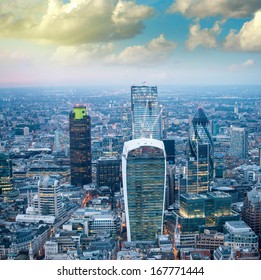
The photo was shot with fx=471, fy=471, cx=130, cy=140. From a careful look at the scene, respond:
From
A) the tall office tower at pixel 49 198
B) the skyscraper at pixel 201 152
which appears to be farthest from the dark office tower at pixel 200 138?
the tall office tower at pixel 49 198

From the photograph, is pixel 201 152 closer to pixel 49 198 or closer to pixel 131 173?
pixel 131 173

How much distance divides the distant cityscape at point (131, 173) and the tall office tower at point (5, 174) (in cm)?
2

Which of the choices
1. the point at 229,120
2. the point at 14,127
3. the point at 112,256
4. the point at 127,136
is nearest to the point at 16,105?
the point at 14,127

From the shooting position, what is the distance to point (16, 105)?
7023 mm

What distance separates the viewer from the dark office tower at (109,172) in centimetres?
927

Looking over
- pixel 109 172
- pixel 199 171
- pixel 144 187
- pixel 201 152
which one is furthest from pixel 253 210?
pixel 109 172

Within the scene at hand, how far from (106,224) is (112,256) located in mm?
2027

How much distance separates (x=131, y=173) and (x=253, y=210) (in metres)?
1.95

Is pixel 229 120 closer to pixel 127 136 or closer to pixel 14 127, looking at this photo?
pixel 127 136

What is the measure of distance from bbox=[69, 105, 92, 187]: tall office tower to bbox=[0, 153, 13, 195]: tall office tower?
4.26ft

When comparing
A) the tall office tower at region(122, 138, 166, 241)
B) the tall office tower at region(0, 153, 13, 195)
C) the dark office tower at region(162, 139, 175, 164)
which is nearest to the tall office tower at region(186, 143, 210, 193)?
the dark office tower at region(162, 139, 175, 164)

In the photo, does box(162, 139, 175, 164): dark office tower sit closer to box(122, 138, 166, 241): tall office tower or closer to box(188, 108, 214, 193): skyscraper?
box(188, 108, 214, 193): skyscraper

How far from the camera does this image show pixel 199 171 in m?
8.90

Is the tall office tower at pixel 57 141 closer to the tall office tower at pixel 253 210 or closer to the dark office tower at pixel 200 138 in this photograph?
the dark office tower at pixel 200 138
